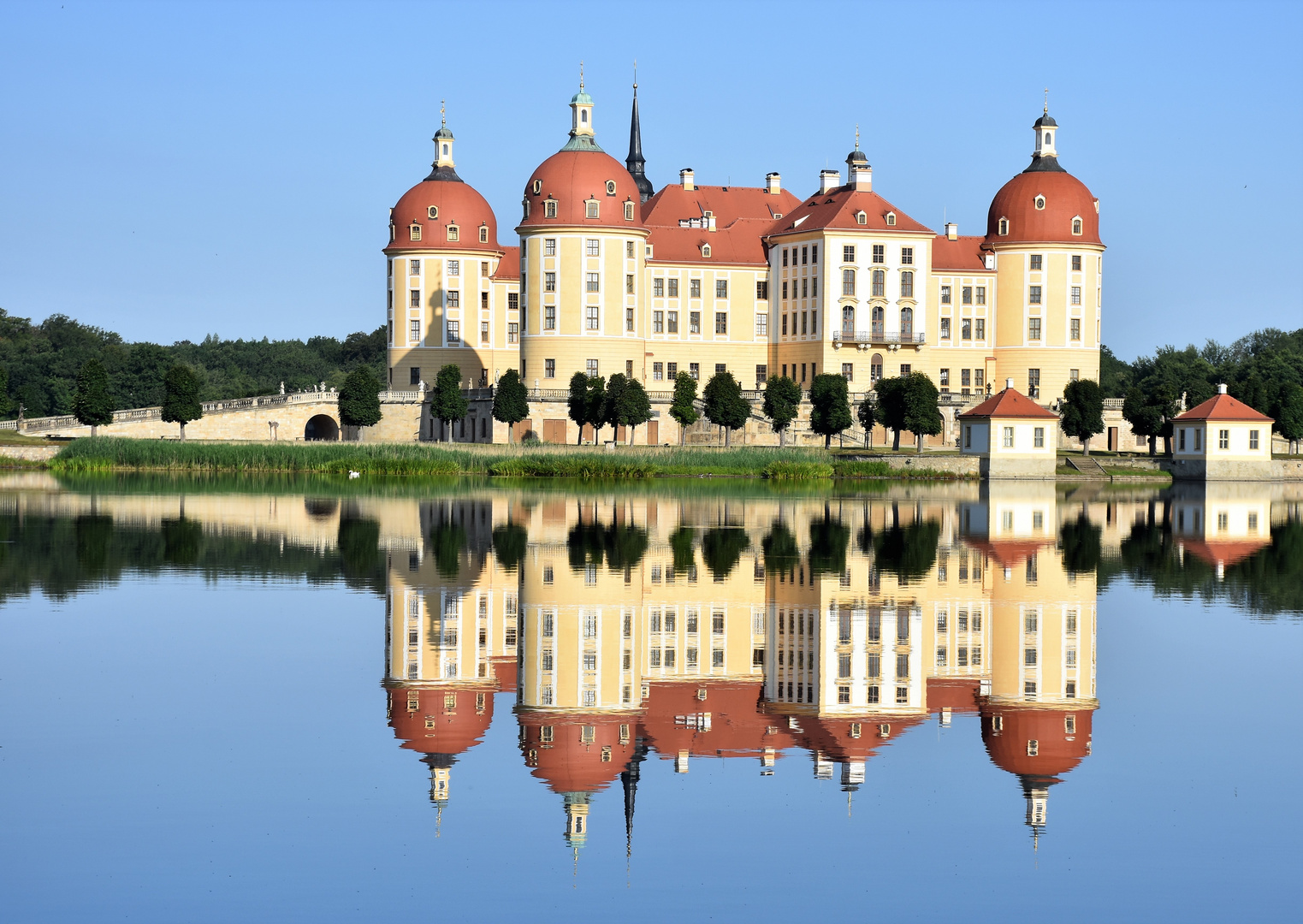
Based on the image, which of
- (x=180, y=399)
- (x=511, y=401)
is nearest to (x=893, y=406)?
(x=511, y=401)

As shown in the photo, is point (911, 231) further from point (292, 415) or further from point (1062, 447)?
point (292, 415)

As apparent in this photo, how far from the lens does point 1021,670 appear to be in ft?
55.9

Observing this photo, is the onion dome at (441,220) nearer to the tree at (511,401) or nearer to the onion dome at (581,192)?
the onion dome at (581,192)

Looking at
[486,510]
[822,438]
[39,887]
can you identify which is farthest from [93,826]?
[822,438]

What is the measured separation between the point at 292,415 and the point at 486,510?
3905cm

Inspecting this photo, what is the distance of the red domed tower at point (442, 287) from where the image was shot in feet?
270

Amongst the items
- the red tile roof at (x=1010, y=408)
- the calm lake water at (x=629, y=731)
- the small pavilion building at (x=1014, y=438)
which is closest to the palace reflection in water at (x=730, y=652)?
the calm lake water at (x=629, y=731)

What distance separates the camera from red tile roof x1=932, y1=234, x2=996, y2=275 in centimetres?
8094

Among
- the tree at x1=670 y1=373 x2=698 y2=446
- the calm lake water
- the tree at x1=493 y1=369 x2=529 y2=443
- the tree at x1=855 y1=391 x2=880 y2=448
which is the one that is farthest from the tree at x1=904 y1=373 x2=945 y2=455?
the calm lake water

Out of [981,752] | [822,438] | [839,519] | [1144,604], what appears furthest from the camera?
[822,438]

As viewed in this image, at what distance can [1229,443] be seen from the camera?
6388 centimetres

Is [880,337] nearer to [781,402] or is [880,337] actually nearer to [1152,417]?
[781,402]

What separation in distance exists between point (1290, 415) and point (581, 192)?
3073cm

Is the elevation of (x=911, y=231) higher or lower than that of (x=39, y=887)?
higher
